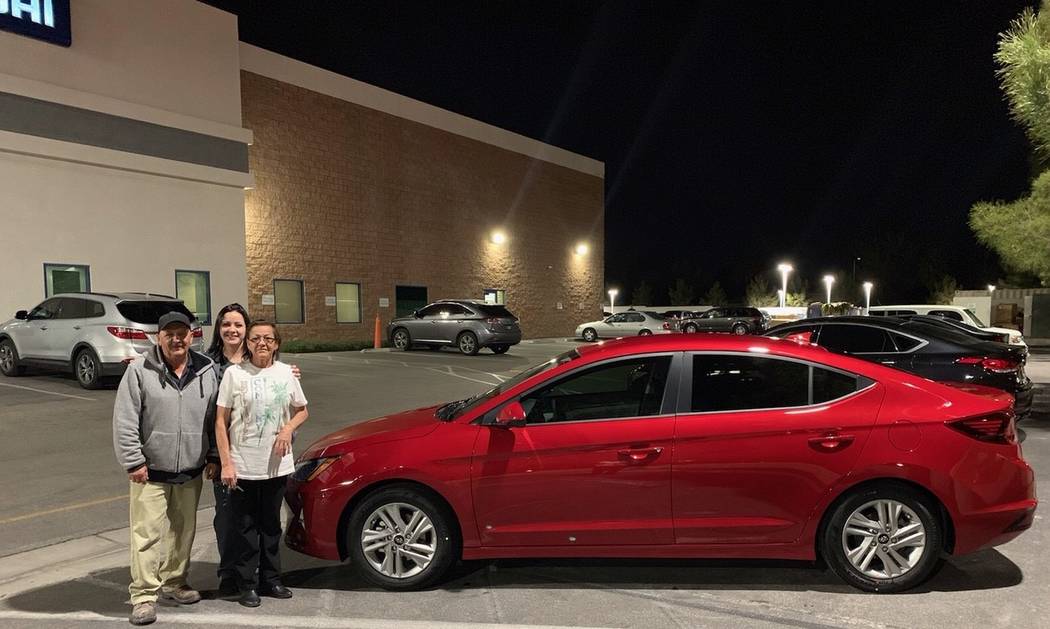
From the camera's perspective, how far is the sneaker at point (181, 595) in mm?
3873

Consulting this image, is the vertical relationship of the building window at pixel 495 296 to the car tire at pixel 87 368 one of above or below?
above

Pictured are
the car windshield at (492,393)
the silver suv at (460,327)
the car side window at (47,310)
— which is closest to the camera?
the car windshield at (492,393)

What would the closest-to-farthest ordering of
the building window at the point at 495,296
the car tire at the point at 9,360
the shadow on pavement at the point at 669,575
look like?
the shadow on pavement at the point at 669,575, the car tire at the point at 9,360, the building window at the point at 495,296

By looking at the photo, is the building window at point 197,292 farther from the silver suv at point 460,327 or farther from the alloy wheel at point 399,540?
the alloy wheel at point 399,540

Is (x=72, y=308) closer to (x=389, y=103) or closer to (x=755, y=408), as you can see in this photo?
(x=755, y=408)

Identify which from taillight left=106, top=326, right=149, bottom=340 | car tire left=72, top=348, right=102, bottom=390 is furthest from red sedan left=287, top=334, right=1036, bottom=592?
car tire left=72, top=348, right=102, bottom=390

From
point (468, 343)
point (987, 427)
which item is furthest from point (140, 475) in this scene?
point (468, 343)

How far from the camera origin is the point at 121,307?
37.1 ft

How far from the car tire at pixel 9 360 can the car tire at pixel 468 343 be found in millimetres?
10825

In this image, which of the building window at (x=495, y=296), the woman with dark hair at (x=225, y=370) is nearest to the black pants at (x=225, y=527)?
the woman with dark hair at (x=225, y=370)

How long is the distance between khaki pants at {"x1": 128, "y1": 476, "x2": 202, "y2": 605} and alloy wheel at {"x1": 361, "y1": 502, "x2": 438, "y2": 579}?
39.7 inches

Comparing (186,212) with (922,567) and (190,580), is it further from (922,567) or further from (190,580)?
(922,567)

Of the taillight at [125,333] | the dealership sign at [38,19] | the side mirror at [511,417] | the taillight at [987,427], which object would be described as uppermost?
the dealership sign at [38,19]

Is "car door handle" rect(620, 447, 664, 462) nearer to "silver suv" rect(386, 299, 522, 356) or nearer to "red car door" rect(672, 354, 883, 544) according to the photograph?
"red car door" rect(672, 354, 883, 544)
